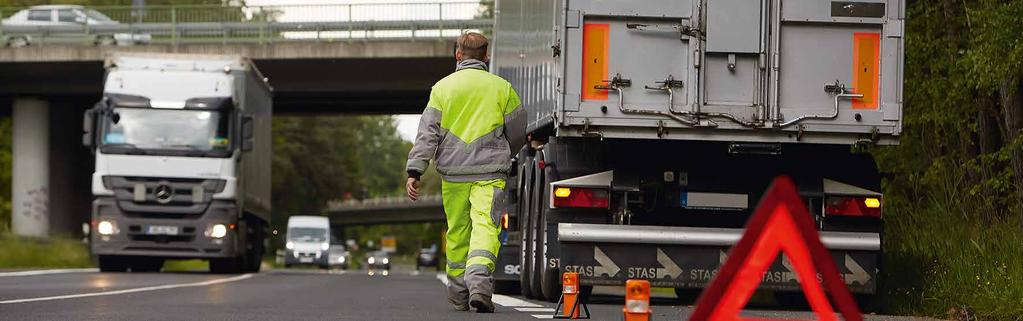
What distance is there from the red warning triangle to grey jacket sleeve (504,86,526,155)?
6394 mm

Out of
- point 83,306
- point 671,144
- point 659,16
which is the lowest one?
point 83,306

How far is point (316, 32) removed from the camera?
43156 millimetres

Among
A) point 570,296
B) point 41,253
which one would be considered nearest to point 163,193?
point 41,253

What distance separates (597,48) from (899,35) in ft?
6.48

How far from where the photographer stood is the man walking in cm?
1121

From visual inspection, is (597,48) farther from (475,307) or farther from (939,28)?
(939,28)

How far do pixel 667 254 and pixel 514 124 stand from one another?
2.20m

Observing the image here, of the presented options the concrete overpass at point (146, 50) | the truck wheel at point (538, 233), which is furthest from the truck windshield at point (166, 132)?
the concrete overpass at point (146, 50)

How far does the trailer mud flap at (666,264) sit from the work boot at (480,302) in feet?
6.77

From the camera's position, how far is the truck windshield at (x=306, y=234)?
226 ft

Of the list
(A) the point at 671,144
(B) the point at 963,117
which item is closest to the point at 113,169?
(B) the point at 963,117

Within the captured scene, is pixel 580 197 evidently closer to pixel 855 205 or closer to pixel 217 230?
pixel 855 205

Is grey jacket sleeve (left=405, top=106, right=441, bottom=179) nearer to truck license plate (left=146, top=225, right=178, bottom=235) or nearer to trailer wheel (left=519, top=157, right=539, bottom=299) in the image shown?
trailer wheel (left=519, top=157, right=539, bottom=299)

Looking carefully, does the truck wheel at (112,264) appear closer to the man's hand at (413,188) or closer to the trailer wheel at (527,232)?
the trailer wheel at (527,232)
